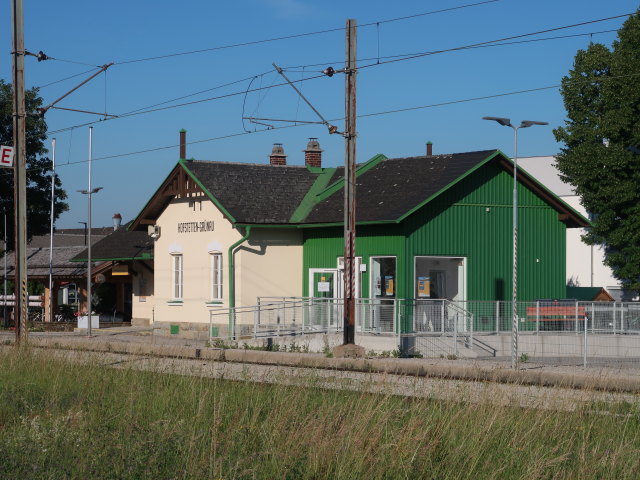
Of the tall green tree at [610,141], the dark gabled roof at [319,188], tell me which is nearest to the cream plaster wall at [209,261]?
the dark gabled roof at [319,188]

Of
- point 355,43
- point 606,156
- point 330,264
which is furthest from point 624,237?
point 355,43

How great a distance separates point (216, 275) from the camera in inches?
1410

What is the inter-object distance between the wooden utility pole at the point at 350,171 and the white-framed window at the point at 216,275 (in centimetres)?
1059

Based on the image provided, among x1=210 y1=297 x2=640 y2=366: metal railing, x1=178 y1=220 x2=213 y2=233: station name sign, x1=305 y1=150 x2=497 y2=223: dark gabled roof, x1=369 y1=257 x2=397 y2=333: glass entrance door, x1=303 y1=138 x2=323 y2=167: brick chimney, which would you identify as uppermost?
x1=303 y1=138 x2=323 y2=167: brick chimney

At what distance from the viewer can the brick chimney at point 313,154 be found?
4131 centimetres

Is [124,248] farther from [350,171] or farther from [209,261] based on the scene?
[350,171]

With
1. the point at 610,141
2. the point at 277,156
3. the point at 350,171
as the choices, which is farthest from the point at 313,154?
the point at 350,171

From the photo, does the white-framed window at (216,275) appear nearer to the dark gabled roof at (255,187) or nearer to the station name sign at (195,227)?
the station name sign at (195,227)

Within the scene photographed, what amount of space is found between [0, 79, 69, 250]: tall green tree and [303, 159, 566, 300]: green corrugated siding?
18826 mm

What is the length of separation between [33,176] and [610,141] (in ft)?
86.3

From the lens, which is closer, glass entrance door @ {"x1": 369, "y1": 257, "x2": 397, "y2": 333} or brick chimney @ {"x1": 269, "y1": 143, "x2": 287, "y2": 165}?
glass entrance door @ {"x1": 369, "y1": 257, "x2": 397, "y2": 333}

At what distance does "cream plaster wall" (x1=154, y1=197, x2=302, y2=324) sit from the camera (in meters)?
34.5

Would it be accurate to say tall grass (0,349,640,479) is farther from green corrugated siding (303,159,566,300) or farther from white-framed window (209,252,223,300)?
white-framed window (209,252,223,300)

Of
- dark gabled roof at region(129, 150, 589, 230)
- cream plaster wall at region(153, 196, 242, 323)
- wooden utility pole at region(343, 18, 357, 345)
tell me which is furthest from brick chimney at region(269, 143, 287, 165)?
wooden utility pole at region(343, 18, 357, 345)
